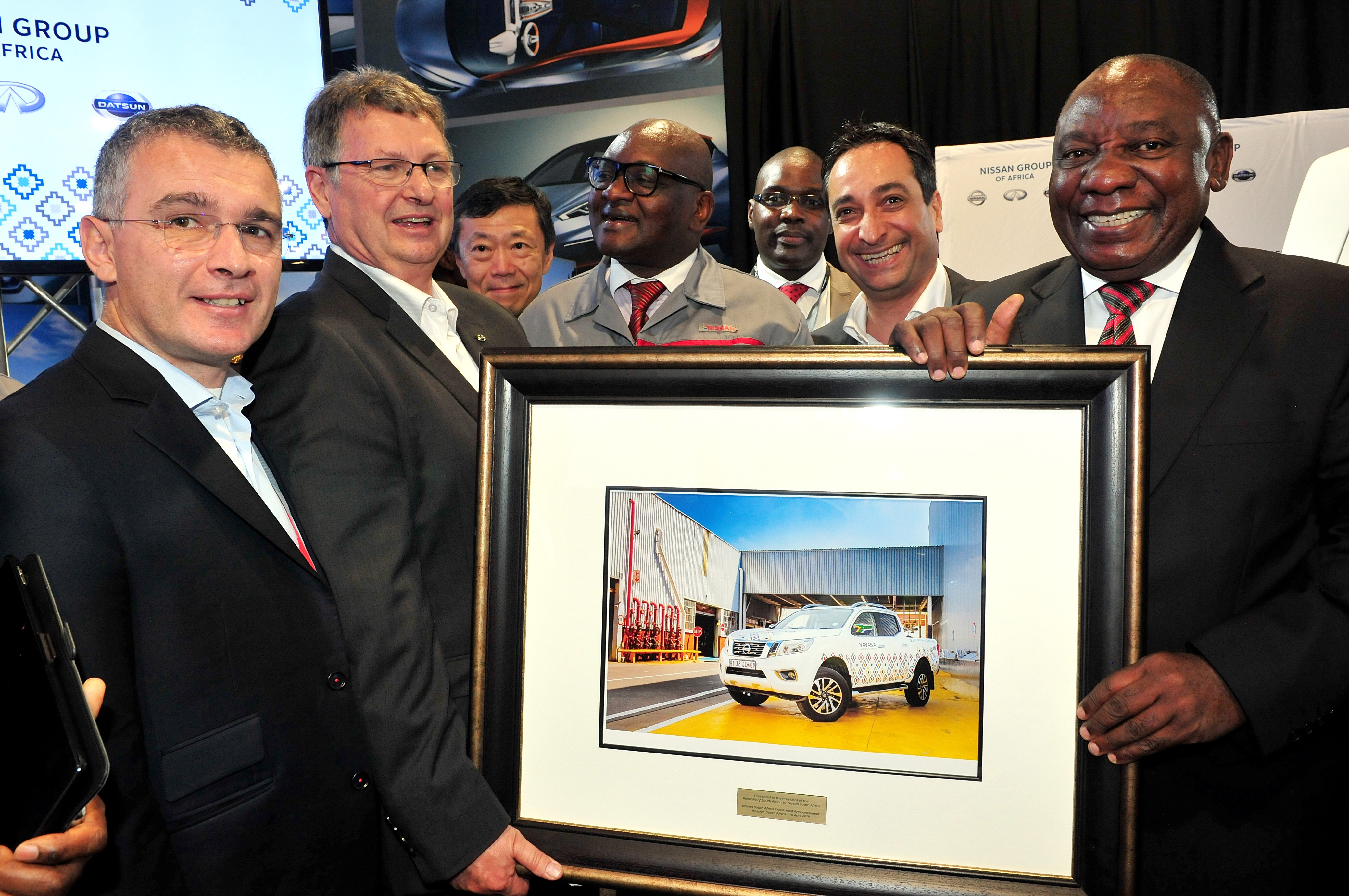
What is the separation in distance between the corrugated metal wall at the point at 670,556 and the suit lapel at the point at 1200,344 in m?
0.63

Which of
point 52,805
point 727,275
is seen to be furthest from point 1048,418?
point 727,275

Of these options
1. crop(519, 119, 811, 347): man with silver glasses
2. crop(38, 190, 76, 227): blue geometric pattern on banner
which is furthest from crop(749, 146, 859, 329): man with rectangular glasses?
crop(38, 190, 76, 227): blue geometric pattern on banner

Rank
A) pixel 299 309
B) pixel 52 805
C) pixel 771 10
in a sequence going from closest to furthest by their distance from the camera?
pixel 52 805
pixel 299 309
pixel 771 10

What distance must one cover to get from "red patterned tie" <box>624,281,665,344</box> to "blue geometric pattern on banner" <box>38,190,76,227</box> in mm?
2305

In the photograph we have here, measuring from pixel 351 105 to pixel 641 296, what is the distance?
1269 millimetres

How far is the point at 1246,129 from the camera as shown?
464 centimetres

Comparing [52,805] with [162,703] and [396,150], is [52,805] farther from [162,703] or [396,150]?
[396,150]

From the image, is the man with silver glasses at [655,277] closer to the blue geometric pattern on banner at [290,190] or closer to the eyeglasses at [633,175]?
the eyeglasses at [633,175]

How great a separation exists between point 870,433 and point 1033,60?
5.42m

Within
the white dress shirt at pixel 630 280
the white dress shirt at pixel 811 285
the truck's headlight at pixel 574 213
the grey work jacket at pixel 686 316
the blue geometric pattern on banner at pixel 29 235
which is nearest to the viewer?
the grey work jacket at pixel 686 316

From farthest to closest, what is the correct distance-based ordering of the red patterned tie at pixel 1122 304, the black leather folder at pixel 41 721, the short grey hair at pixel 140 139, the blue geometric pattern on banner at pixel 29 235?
the blue geometric pattern on banner at pixel 29 235, the red patterned tie at pixel 1122 304, the short grey hair at pixel 140 139, the black leather folder at pixel 41 721

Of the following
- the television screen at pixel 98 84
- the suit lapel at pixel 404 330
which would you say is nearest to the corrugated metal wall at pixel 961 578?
the suit lapel at pixel 404 330

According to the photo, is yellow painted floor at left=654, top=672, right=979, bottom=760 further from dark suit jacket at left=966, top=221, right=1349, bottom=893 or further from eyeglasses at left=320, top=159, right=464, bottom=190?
eyeglasses at left=320, top=159, right=464, bottom=190

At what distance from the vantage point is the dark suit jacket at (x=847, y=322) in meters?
2.70
